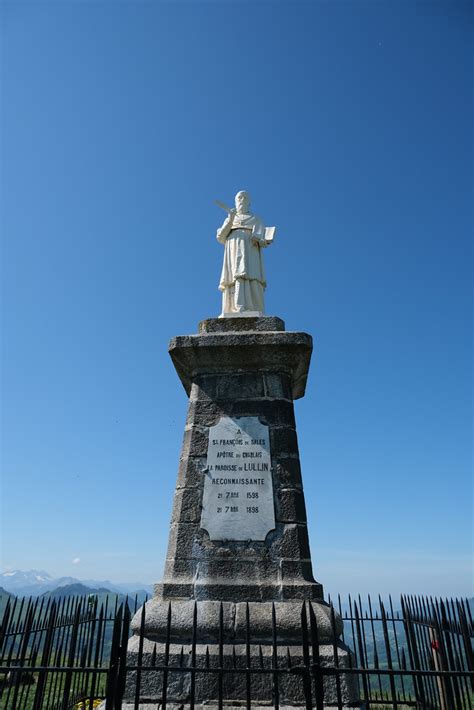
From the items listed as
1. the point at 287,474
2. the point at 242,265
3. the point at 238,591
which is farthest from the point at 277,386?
the point at 238,591

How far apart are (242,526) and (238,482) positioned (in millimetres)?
451

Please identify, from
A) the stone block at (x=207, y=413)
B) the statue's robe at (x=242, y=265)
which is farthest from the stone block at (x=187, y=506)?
the statue's robe at (x=242, y=265)

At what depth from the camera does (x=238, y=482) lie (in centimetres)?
504

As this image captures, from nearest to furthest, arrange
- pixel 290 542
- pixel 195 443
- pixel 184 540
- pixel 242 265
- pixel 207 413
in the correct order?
pixel 290 542 → pixel 184 540 → pixel 195 443 → pixel 207 413 → pixel 242 265

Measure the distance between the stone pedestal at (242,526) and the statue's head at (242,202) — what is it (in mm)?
2453

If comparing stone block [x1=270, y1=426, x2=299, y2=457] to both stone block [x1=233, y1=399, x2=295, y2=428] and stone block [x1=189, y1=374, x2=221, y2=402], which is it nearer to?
stone block [x1=233, y1=399, x2=295, y2=428]

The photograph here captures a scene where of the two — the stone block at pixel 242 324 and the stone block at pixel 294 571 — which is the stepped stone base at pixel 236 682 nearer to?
the stone block at pixel 294 571

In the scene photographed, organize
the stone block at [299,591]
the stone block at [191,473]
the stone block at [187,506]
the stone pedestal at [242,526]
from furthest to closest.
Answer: the stone block at [191,473] → the stone block at [187,506] → the stone block at [299,591] → the stone pedestal at [242,526]

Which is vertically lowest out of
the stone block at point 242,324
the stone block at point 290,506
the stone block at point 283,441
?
the stone block at point 290,506

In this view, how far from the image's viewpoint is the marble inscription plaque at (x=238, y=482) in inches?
191

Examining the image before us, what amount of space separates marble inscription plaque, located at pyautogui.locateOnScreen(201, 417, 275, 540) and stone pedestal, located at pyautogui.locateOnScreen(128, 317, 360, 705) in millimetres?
15

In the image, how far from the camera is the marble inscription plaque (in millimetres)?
4844

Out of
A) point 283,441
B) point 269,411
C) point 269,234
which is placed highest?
point 269,234

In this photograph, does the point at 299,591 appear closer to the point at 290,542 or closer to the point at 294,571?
the point at 294,571
